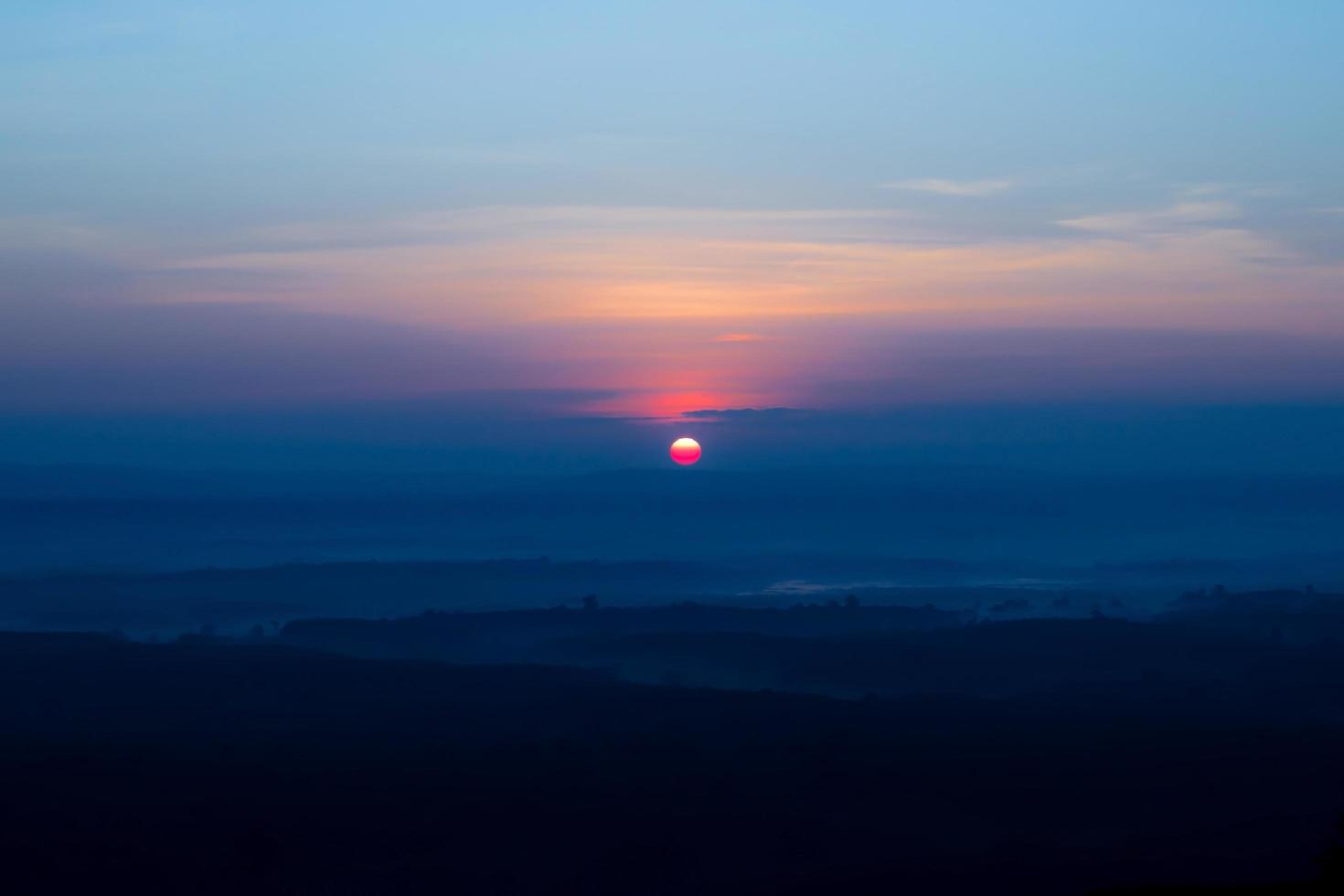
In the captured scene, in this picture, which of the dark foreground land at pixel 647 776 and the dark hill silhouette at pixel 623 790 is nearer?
the dark hill silhouette at pixel 623 790

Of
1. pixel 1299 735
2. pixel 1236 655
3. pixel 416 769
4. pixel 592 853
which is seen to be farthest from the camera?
pixel 1236 655

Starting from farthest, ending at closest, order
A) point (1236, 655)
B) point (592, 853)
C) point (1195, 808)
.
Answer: point (1236, 655), point (1195, 808), point (592, 853)

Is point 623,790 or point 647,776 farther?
point 647,776

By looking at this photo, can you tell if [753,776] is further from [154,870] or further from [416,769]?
[154,870]

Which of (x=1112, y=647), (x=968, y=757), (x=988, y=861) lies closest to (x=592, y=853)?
(x=988, y=861)

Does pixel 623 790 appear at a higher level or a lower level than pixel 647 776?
lower

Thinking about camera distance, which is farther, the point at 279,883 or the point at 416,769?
the point at 416,769
